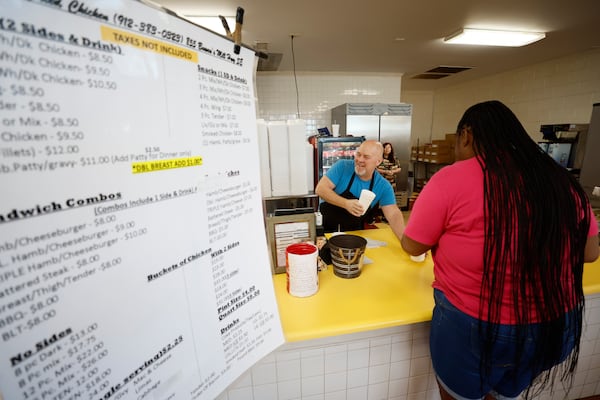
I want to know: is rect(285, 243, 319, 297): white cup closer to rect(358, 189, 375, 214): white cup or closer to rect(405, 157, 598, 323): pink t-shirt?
rect(405, 157, 598, 323): pink t-shirt

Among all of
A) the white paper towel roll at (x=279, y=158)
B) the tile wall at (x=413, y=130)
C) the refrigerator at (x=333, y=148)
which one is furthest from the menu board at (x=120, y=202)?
the refrigerator at (x=333, y=148)

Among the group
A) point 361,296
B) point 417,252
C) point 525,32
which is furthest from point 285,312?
point 525,32

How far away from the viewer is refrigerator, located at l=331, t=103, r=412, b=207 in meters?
4.80

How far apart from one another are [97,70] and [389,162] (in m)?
5.03

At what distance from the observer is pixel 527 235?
88 centimetres

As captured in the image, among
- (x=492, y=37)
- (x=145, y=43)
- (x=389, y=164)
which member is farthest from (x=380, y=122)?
(x=145, y=43)

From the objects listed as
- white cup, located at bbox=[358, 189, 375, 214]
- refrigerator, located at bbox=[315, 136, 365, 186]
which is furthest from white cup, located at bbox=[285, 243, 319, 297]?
→ refrigerator, located at bbox=[315, 136, 365, 186]

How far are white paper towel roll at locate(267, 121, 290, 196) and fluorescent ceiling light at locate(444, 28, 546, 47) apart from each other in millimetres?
3100

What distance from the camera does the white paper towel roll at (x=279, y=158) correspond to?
1.24m

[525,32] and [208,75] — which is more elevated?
[525,32]

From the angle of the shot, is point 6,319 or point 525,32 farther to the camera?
point 525,32

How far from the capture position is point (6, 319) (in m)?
0.38

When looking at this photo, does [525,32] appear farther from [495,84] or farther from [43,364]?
[43,364]

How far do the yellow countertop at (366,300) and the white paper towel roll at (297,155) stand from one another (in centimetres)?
47
